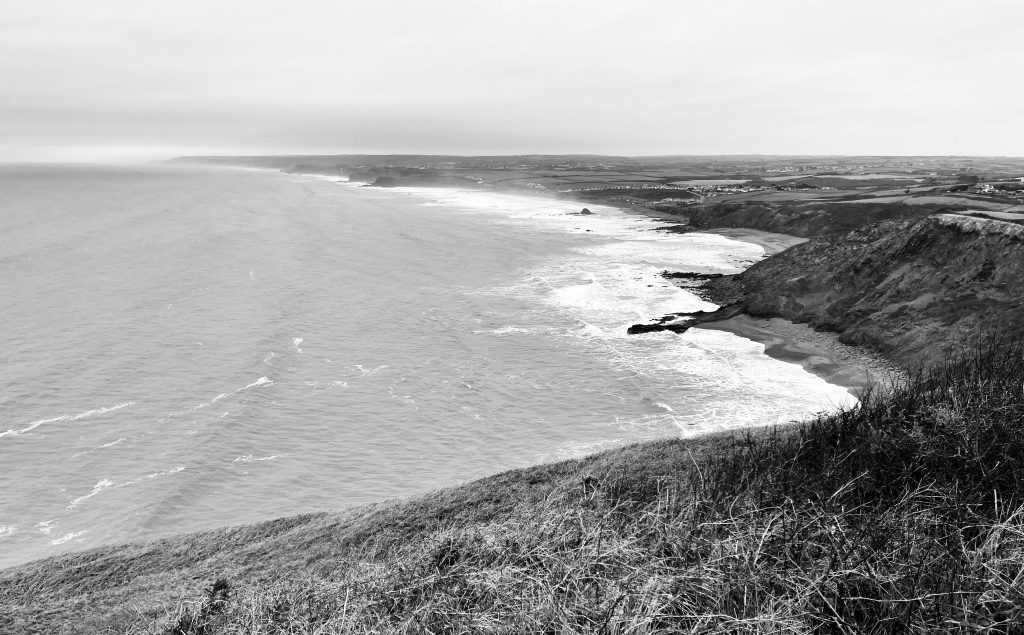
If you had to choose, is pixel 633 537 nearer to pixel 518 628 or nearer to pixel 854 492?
pixel 518 628

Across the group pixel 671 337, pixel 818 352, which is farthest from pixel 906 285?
pixel 671 337

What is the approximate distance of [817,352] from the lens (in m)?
25.5

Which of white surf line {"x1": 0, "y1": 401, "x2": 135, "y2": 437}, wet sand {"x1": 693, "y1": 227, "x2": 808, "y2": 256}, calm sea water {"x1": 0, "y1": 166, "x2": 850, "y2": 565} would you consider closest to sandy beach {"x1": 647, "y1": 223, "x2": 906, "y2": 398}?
calm sea water {"x1": 0, "y1": 166, "x2": 850, "y2": 565}

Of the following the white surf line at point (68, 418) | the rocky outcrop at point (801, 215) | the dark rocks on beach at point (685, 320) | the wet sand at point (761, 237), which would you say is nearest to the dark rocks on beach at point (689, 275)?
the dark rocks on beach at point (685, 320)

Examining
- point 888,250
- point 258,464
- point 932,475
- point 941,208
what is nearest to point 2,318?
point 258,464

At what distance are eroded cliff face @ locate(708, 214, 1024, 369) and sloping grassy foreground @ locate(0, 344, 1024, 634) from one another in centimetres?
1731

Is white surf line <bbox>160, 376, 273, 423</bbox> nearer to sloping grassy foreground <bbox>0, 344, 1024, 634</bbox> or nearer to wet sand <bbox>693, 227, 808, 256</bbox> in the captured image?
sloping grassy foreground <bbox>0, 344, 1024, 634</bbox>

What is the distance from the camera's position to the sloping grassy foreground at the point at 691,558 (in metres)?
4.23

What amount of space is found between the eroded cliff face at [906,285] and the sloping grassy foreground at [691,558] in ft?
56.8

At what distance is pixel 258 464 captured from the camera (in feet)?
55.1

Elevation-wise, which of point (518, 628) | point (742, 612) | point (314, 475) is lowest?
point (314, 475)

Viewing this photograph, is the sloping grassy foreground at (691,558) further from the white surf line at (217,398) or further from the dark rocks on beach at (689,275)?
the dark rocks on beach at (689,275)

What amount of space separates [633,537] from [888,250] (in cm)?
3102

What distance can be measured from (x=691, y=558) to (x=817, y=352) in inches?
913
